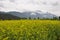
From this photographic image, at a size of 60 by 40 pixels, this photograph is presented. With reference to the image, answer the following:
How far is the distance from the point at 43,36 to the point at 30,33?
1172mm

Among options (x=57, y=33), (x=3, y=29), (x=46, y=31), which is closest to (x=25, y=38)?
(x=3, y=29)

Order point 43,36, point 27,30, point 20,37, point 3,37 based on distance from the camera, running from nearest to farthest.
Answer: point 3,37 → point 20,37 → point 27,30 → point 43,36

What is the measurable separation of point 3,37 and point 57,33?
21.4 ft

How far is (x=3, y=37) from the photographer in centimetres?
1068

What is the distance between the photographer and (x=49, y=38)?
14.3 meters

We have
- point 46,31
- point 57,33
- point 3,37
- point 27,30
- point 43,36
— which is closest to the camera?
point 3,37

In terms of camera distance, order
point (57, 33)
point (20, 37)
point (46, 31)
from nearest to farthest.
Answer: point (20, 37) < point (46, 31) < point (57, 33)

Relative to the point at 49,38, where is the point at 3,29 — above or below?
above

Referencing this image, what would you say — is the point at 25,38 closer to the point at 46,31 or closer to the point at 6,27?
the point at 6,27

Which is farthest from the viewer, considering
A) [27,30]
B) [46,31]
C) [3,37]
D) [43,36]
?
[46,31]

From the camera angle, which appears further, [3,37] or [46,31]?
[46,31]

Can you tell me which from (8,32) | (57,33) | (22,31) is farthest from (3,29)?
(57,33)

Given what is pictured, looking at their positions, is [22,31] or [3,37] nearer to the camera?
[3,37]

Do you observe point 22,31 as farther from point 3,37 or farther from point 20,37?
point 3,37
